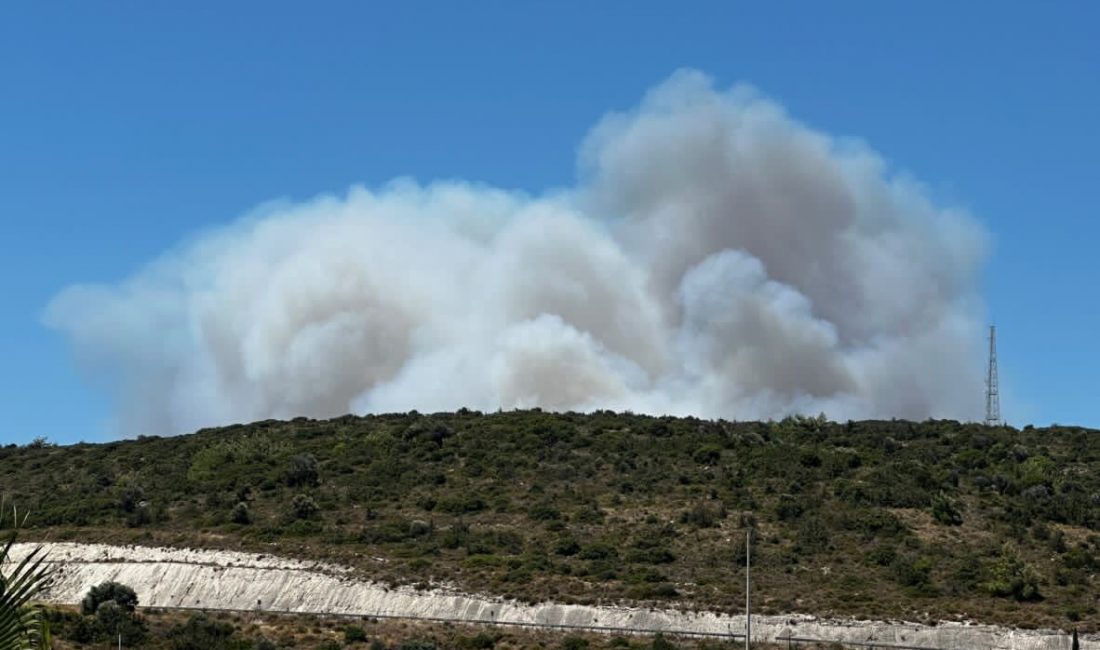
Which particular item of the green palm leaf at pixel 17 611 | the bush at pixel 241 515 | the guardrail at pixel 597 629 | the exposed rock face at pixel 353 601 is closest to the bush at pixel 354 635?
the guardrail at pixel 597 629

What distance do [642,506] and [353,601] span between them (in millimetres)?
24256

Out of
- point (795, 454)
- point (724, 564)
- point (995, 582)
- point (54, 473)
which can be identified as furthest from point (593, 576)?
point (54, 473)

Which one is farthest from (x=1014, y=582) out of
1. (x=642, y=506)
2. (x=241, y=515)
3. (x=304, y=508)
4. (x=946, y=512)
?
(x=241, y=515)

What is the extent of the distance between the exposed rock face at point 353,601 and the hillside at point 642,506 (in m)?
1.63

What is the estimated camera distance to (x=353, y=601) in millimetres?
88062

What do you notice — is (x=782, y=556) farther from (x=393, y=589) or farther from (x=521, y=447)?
(x=521, y=447)

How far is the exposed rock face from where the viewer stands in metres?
78.6

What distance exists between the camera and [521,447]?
122 metres

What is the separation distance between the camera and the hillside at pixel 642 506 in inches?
3438

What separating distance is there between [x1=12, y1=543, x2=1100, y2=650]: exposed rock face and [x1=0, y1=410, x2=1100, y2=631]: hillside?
163 cm

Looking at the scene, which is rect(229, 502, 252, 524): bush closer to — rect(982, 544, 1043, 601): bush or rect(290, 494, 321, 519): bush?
rect(290, 494, 321, 519): bush

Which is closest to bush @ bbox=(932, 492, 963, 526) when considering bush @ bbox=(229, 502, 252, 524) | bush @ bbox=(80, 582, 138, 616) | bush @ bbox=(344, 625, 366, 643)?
bush @ bbox=(344, 625, 366, 643)

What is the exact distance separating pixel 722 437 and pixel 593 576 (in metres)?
37.9

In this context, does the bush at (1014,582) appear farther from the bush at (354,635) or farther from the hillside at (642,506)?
the bush at (354,635)
